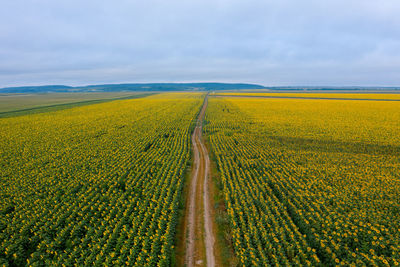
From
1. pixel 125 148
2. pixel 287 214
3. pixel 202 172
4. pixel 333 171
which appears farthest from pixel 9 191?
pixel 333 171

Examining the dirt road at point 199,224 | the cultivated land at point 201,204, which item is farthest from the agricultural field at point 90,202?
the dirt road at point 199,224

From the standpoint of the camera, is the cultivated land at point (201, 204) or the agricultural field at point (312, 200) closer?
the agricultural field at point (312, 200)

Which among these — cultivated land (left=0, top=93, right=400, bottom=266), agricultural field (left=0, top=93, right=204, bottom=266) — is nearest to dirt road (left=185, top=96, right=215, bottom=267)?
cultivated land (left=0, top=93, right=400, bottom=266)

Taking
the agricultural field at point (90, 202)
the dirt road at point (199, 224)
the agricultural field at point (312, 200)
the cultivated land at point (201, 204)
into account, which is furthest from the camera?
the dirt road at point (199, 224)

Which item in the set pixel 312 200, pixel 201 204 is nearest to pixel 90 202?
pixel 201 204

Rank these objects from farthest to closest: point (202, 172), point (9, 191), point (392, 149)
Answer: point (392, 149)
point (202, 172)
point (9, 191)

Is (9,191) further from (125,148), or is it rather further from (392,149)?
(392,149)

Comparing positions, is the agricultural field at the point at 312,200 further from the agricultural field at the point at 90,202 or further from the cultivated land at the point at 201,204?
the agricultural field at the point at 90,202

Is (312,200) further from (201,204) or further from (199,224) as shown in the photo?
(199,224)
